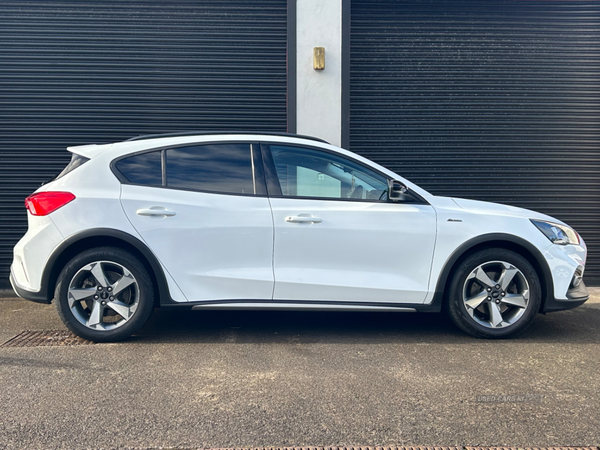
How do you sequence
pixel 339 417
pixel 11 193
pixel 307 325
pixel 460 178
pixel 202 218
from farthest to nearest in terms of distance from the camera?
pixel 460 178 < pixel 11 193 < pixel 307 325 < pixel 202 218 < pixel 339 417

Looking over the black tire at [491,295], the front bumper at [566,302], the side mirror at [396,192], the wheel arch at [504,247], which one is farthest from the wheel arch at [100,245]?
the front bumper at [566,302]

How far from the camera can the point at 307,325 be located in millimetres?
4523

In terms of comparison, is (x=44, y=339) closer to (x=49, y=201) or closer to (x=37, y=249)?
(x=37, y=249)

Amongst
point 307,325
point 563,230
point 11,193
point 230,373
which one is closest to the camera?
point 230,373

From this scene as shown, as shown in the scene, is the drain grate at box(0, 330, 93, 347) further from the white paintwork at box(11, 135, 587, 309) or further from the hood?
the hood

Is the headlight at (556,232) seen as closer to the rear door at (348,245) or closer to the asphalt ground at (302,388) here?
the asphalt ground at (302,388)

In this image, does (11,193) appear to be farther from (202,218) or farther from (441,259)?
(441,259)

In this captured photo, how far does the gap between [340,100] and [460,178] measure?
6.58 feet

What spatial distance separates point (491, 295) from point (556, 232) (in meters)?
0.81

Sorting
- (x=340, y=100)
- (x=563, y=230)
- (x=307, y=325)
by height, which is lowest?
(x=307, y=325)

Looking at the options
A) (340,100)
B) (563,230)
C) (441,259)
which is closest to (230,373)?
(441,259)

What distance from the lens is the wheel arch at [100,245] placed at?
382 cm

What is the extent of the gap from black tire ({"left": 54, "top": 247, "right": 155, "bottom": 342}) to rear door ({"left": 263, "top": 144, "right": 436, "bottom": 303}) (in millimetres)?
1093

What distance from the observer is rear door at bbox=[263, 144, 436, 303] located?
3.90 m
